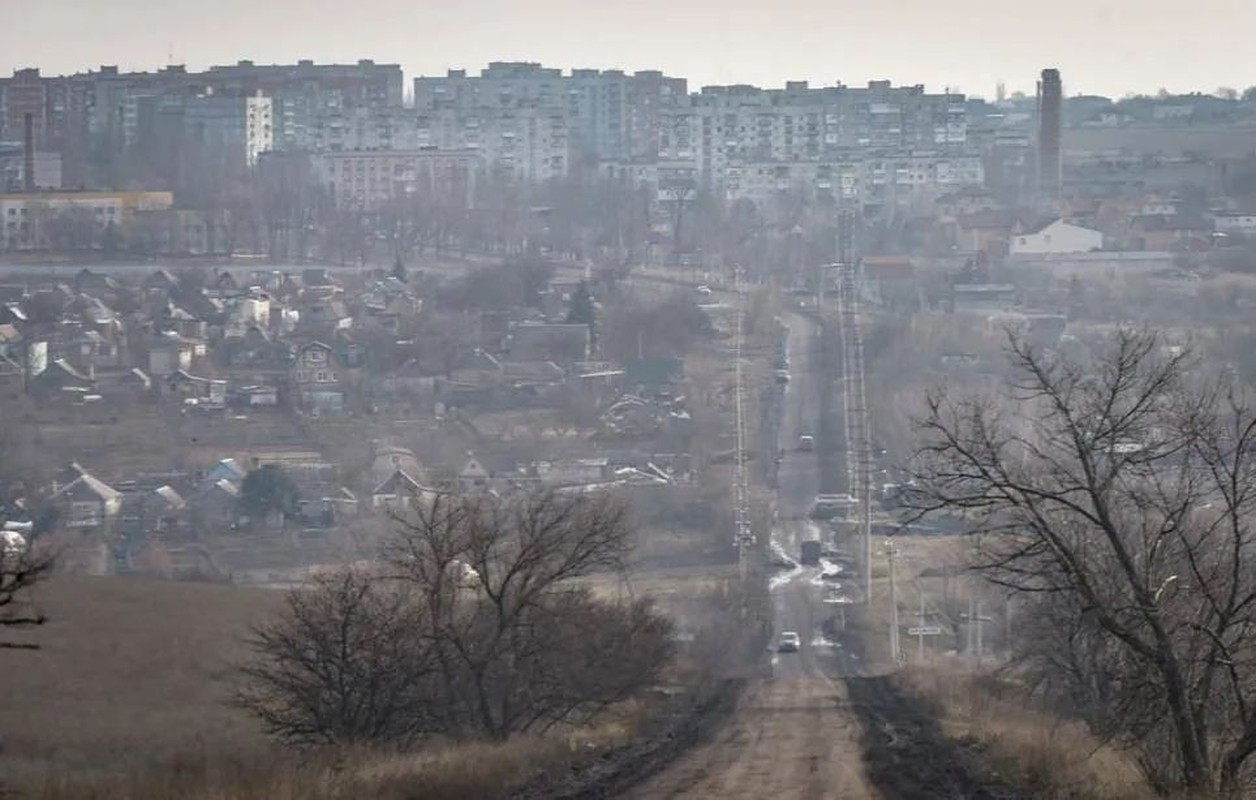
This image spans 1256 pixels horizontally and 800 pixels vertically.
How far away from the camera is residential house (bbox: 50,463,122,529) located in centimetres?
2484

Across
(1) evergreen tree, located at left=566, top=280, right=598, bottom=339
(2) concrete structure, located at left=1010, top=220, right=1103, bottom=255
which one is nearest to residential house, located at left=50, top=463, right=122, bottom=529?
(1) evergreen tree, located at left=566, top=280, right=598, bottom=339

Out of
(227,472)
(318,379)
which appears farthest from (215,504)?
(318,379)

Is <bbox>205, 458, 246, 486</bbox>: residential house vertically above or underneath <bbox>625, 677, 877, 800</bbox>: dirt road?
underneath

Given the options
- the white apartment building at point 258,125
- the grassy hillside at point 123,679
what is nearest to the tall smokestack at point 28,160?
the white apartment building at point 258,125

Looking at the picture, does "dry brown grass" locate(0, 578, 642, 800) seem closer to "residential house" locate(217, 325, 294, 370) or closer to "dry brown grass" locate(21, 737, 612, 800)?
"dry brown grass" locate(21, 737, 612, 800)

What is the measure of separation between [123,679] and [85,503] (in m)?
11.2

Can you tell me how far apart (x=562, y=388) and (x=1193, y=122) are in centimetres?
3348

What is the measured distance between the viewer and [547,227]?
50.9 meters

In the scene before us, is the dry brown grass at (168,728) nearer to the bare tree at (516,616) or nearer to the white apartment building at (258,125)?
the bare tree at (516,616)

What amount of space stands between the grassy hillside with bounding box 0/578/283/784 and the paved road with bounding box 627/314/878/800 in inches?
80.6

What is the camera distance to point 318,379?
33.2m

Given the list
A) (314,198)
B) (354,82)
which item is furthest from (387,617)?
(354,82)

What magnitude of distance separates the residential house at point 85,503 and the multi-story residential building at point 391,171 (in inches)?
1236

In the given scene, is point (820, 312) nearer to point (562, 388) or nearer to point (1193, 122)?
point (562, 388)
